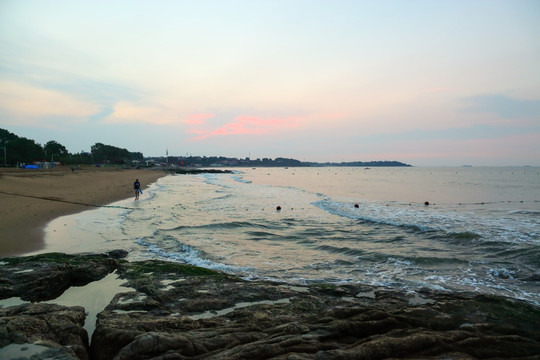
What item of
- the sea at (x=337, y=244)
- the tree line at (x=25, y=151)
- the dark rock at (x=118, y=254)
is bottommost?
the sea at (x=337, y=244)

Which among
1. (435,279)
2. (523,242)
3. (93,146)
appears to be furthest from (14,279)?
(93,146)

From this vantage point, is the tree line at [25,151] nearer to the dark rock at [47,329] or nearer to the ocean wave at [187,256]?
the ocean wave at [187,256]

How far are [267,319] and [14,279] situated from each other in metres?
5.83

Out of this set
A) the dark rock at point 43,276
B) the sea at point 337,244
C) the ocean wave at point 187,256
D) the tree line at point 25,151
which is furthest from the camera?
the tree line at point 25,151

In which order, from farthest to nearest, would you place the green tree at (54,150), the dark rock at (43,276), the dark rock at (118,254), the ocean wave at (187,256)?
the green tree at (54,150) < the dark rock at (118,254) < the ocean wave at (187,256) < the dark rock at (43,276)

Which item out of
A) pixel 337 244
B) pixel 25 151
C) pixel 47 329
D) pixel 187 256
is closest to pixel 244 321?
pixel 47 329

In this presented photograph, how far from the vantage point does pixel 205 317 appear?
5629 mm

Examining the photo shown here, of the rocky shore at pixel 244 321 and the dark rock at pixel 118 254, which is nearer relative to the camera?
the rocky shore at pixel 244 321

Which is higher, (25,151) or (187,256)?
(25,151)

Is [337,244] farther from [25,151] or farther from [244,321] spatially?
[25,151]

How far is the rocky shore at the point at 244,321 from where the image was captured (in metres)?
3.97

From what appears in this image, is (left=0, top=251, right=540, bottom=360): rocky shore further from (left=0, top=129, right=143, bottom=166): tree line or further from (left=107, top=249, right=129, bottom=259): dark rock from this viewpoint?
(left=0, top=129, right=143, bottom=166): tree line

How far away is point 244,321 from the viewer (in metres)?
5.17

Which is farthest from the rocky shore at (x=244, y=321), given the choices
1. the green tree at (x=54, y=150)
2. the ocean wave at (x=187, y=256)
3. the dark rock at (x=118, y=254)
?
the green tree at (x=54, y=150)
